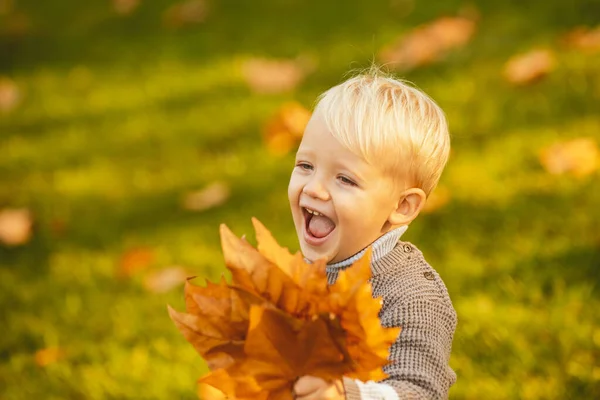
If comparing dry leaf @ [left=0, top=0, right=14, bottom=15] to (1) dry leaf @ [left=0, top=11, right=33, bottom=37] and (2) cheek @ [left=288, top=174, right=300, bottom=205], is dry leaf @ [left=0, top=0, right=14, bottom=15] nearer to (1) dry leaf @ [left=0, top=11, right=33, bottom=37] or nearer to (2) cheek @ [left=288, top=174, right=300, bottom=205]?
(1) dry leaf @ [left=0, top=11, right=33, bottom=37]

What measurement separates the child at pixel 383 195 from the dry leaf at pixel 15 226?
2.21 metres

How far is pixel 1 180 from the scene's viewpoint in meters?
4.30

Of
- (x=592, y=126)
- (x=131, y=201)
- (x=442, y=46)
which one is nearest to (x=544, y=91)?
(x=592, y=126)

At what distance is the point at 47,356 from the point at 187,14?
324cm

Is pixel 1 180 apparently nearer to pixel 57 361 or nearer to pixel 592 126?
pixel 57 361

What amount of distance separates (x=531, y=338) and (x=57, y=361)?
154 cm

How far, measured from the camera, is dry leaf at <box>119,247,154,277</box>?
3467 millimetres

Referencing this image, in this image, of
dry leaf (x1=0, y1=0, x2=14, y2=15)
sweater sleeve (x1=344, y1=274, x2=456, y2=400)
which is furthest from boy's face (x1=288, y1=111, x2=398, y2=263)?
dry leaf (x1=0, y1=0, x2=14, y2=15)

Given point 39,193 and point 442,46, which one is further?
point 442,46

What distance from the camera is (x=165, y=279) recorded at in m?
3.34

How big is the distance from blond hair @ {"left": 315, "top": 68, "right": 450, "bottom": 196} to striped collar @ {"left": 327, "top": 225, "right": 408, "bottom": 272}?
127 millimetres

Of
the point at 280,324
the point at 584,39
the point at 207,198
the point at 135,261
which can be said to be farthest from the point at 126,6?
the point at 280,324

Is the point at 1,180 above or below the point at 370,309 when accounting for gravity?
above

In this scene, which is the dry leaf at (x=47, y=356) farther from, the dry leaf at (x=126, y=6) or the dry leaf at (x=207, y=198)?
the dry leaf at (x=126, y=6)
